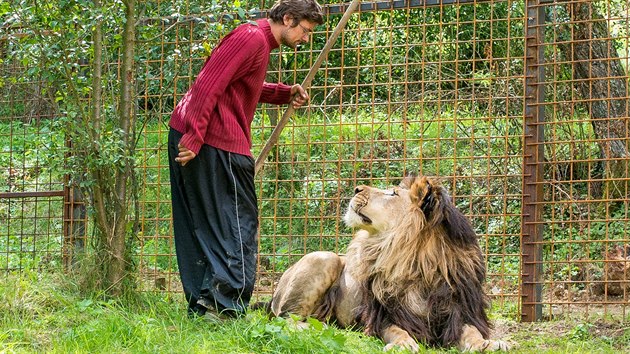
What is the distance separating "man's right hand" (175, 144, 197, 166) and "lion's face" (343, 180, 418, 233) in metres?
1.29

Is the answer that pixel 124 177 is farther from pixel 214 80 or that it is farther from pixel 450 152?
pixel 450 152

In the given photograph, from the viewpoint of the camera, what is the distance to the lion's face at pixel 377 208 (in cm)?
621

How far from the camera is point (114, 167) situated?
627 centimetres

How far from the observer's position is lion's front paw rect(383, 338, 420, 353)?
5.44 meters

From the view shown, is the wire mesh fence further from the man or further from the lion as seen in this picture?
the lion

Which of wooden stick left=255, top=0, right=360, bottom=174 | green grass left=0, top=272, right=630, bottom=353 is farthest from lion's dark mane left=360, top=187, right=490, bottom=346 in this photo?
wooden stick left=255, top=0, right=360, bottom=174

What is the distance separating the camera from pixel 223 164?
564 centimetres

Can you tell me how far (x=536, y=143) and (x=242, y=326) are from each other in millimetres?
2742

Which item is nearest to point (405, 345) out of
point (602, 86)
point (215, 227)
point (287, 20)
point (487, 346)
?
point (487, 346)

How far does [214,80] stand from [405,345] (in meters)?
1.90

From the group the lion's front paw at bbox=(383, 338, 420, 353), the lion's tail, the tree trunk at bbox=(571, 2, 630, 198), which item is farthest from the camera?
the tree trunk at bbox=(571, 2, 630, 198)

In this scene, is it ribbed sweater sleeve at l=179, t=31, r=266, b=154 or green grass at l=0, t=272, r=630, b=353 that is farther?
ribbed sweater sleeve at l=179, t=31, r=266, b=154

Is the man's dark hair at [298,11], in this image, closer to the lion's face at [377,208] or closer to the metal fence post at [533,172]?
the lion's face at [377,208]

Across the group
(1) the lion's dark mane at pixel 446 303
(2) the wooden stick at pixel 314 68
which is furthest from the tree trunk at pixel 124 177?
(1) the lion's dark mane at pixel 446 303
